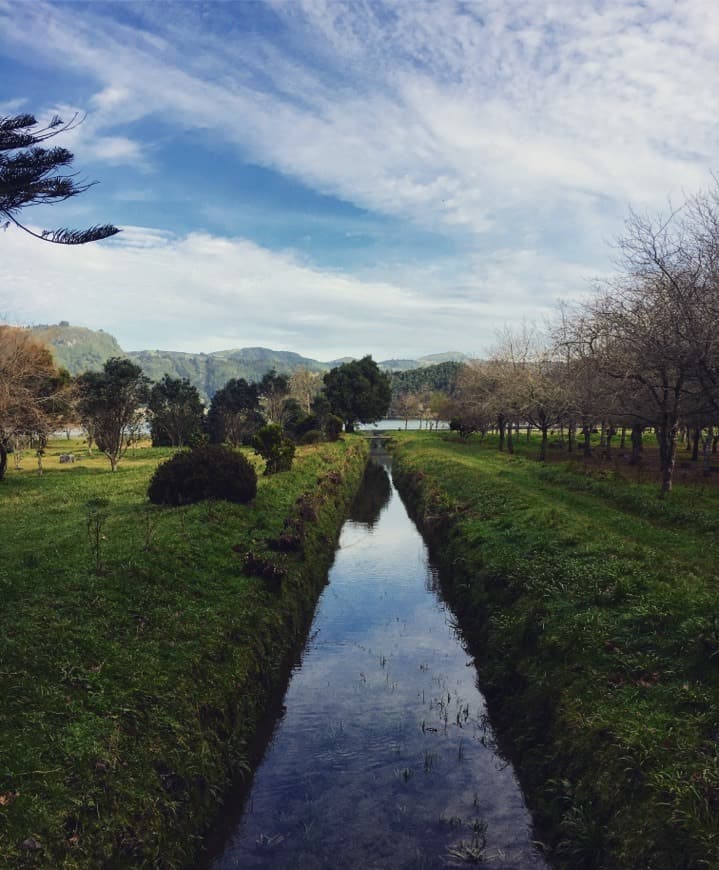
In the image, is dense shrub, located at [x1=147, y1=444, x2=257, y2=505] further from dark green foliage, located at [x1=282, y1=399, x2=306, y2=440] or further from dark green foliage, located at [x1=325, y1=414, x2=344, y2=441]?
dark green foliage, located at [x1=325, y1=414, x2=344, y2=441]

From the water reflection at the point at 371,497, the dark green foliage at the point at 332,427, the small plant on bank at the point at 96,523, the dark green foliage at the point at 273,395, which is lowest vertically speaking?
the water reflection at the point at 371,497

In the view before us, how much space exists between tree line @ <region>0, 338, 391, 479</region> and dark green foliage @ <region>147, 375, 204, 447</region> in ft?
0.48

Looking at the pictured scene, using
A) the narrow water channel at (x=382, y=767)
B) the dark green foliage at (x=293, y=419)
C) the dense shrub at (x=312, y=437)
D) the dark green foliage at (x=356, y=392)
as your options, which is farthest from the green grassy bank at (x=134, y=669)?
the dark green foliage at (x=356, y=392)

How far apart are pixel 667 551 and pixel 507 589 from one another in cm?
592

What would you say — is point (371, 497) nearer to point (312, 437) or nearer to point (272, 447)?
point (272, 447)

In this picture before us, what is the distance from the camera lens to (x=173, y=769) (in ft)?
30.9

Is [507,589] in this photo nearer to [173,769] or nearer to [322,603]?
[322,603]

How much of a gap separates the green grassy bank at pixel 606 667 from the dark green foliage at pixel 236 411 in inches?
2890

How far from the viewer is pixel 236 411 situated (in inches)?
4033

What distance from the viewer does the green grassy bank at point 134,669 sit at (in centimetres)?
789

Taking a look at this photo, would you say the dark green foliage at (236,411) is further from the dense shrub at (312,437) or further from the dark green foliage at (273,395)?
the dense shrub at (312,437)

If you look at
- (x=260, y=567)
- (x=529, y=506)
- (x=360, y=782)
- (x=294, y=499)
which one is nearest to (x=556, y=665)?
(x=360, y=782)

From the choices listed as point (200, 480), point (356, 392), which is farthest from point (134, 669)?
point (356, 392)

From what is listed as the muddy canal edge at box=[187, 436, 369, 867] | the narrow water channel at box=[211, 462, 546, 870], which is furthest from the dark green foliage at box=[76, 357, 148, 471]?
the narrow water channel at box=[211, 462, 546, 870]
